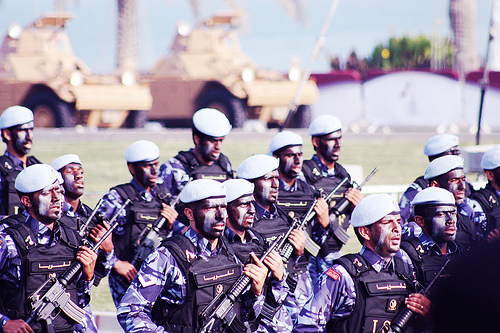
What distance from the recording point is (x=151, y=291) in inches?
167

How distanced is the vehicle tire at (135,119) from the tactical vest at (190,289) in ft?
74.6

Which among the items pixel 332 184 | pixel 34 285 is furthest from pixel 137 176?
pixel 34 285

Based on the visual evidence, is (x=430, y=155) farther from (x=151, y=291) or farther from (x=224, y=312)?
(x=151, y=291)

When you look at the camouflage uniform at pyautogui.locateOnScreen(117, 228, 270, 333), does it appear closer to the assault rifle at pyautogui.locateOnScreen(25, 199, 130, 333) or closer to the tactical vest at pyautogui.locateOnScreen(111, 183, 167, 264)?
the assault rifle at pyautogui.locateOnScreen(25, 199, 130, 333)

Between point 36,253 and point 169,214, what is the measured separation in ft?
6.11

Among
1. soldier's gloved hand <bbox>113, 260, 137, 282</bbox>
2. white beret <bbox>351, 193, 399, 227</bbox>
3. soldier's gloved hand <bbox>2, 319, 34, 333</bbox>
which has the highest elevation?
white beret <bbox>351, 193, 399, 227</bbox>

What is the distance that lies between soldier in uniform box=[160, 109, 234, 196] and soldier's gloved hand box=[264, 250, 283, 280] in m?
2.40

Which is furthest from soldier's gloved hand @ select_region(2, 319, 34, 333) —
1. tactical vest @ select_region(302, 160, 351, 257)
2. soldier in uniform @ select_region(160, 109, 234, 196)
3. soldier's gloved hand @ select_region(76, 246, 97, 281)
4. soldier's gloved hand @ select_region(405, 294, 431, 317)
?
tactical vest @ select_region(302, 160, 351, 257)

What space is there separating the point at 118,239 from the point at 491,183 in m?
3.28

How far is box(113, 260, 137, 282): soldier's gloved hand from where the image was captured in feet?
21.0

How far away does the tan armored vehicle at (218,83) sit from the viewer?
85.4ft

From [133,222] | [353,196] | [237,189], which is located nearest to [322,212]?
[353,196]

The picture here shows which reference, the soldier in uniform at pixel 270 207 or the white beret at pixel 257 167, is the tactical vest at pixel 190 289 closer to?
the soldier in uniform at pixel 270 207

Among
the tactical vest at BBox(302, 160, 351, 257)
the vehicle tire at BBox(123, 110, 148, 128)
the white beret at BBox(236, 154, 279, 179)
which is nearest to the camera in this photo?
the white beret at BBox(236, 154, 279, 179)
